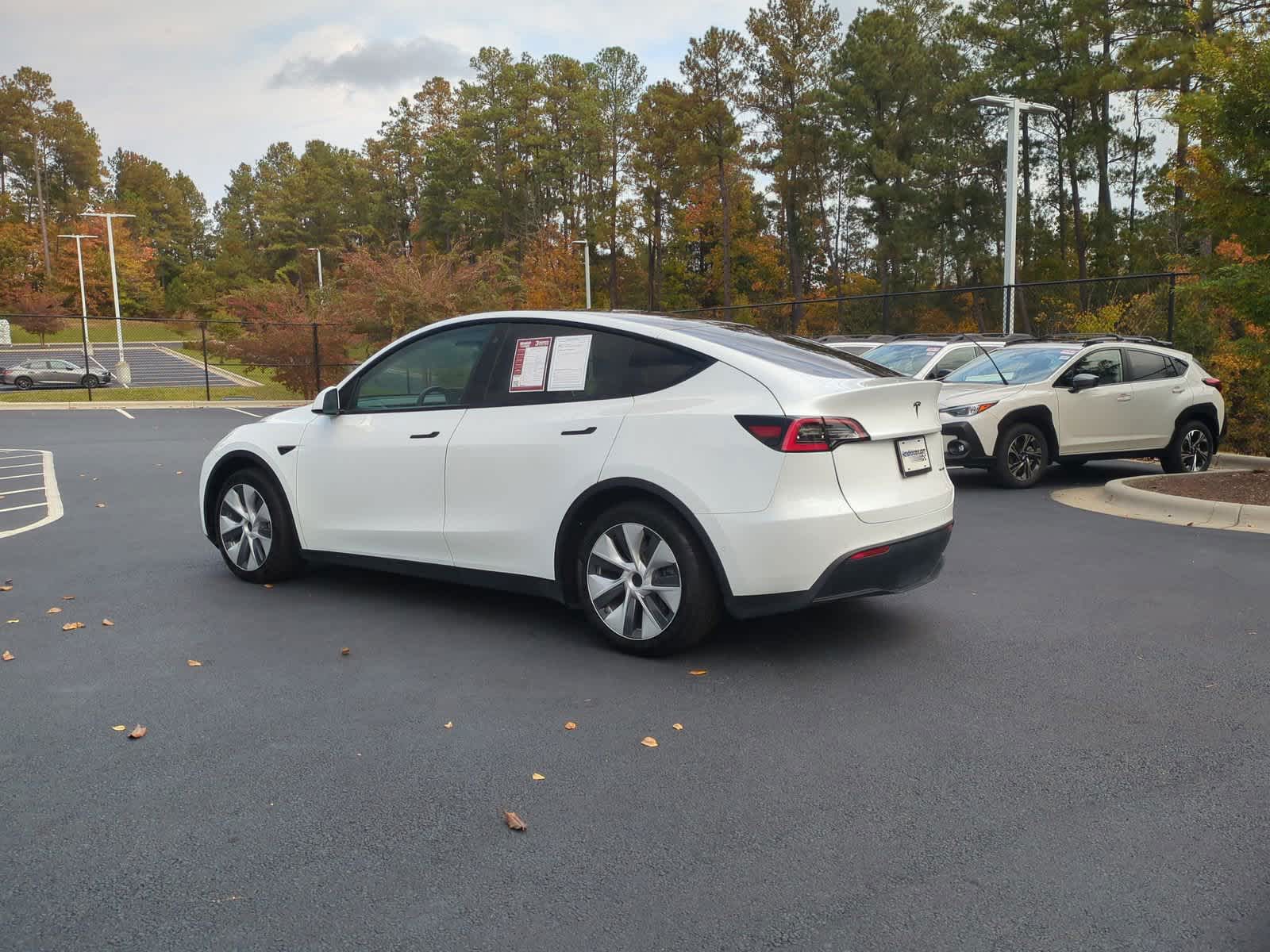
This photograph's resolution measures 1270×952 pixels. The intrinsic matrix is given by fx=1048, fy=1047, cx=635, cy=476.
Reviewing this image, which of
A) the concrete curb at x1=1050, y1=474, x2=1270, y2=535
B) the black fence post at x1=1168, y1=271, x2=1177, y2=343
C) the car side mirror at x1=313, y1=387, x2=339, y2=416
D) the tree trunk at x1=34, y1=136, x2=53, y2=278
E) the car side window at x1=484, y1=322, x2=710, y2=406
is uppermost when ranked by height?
the tree trunk at x1=34, y1=136, x2=53, y2=278

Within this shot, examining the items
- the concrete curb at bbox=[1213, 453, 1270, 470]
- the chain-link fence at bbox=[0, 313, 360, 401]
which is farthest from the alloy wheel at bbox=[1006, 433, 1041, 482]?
the chain-link fence at bbox=[0, 313, 360, 401]

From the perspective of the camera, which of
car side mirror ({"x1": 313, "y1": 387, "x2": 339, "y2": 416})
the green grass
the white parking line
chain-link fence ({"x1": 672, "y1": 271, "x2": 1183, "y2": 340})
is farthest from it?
the green grass

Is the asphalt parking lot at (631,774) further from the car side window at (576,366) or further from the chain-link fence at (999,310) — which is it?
the chain-link fence at (999,310)

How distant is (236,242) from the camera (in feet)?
334

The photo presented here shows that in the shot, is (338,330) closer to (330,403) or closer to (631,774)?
(330,403)

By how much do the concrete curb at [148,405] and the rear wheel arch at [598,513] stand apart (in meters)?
25.7

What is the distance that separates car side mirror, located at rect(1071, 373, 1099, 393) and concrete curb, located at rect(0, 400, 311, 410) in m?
23.1

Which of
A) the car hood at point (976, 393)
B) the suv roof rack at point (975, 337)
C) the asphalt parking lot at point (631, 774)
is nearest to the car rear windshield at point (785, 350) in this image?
the asphalt parking lot at point (631, 774)

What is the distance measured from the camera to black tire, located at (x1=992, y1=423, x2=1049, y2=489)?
11.4m

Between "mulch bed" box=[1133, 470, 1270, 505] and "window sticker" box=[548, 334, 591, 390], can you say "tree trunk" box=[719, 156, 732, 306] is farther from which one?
"window sticker" box=[548, 334, 591, 390]

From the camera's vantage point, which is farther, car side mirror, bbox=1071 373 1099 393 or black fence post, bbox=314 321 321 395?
black fence post, bbox=314 321 321 395

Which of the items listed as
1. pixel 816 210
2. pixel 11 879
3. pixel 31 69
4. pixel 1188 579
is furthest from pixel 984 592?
pixel 31 69

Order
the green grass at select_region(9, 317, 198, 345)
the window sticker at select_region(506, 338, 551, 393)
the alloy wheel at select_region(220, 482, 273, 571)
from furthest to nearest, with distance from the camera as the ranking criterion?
the green grass at select_region(9, 317, 198, 345), the alloy wheel at select_region(220, 482, 273, 571), the window sticker at select_region(506, 338, 551, 393)

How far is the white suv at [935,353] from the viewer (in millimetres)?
13469
